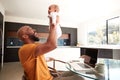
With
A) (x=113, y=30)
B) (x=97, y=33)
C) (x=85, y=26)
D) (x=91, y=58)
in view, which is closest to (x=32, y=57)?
(x=91, y=58)

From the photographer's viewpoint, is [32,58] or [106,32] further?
[106,32]

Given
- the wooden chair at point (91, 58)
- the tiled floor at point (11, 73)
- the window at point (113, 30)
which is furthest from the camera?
the window at point (113, 30)

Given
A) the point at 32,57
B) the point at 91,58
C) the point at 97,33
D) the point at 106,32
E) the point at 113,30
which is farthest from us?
the point at 97,33

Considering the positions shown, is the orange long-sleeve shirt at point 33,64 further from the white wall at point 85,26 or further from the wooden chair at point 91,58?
the white wall at point 85,26

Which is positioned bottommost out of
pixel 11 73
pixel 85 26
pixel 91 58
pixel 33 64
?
pixel 11 73

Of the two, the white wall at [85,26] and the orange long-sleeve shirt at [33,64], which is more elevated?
the white wall at [85,26]

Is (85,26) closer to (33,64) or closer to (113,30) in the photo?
(113,30)

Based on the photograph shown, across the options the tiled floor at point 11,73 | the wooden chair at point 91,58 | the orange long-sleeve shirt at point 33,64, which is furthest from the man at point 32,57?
the tiled floor at point 11,73

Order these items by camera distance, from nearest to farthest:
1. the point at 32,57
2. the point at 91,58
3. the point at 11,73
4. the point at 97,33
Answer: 1. the point at 32,57
2. the point at 91,58
3. the point at 11,73
4. the point at 97,33

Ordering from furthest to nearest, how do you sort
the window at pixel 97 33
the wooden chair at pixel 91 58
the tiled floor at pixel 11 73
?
the window at pixel 97 33
the tiled floor at pixel 11 73
the wooden chair at pixel 91 58

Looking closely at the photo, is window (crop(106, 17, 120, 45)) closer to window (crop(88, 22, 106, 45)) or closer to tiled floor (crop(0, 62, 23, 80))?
window (crop(88, 22, 106, 45))

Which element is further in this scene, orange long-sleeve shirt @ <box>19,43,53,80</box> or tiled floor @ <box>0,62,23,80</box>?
tiled floor @ <box>0,62,23,80</box>

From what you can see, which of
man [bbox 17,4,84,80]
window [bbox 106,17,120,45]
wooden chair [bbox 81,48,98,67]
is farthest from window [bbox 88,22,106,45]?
man [bbox 17,4,84,80]

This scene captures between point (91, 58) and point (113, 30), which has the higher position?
point (113, 30)
